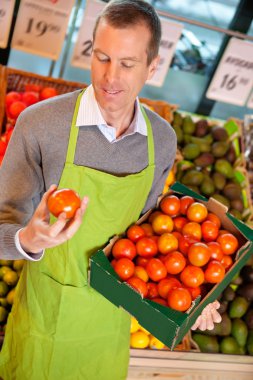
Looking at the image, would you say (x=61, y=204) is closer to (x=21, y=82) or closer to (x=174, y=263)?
(x=174, y=263)

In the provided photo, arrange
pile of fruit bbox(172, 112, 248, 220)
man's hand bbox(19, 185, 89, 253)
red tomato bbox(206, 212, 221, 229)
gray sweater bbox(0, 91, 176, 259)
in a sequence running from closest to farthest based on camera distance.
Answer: man's hand bbox(19, 185, 89, 253)
gray sweater bbox(0, 91, 176, 259)
red tomato bbox(206, 212, 221, 229)
pile of fruit bbox(172, 112, 248, 220)

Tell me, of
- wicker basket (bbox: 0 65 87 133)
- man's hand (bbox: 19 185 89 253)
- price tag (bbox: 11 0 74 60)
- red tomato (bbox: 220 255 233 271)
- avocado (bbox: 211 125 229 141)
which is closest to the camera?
man's hand (bbox: 19 185 89 253)

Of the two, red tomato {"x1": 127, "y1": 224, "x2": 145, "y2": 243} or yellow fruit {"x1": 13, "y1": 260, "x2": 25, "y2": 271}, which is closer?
red tomato {"x1": 127, "y1": 224, "x2": 145, "y2": 243}

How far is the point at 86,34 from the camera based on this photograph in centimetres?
276

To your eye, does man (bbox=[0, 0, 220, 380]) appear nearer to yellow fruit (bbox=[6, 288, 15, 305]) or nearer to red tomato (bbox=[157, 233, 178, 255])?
red tomato (bbox=[157, 233, 178, 255])

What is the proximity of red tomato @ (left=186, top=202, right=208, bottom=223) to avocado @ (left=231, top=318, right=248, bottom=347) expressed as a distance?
1.19 meters

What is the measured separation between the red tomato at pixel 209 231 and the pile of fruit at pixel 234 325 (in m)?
1.04

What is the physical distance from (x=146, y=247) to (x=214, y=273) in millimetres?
310

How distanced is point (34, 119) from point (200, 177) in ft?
6.20

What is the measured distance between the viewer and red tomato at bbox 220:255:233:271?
1.92 m

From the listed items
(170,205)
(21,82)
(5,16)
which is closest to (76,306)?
(170,205)

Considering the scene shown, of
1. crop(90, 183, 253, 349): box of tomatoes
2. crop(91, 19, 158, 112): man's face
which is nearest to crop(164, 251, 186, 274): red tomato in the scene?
crop(90, 183, 253, 349): box of tomatoes

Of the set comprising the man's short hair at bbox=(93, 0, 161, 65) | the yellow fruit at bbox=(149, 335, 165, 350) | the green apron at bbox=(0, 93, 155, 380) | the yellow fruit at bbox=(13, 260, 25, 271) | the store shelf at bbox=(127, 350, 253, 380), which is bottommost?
the store shelf at bbox=(127, 350, 253, 380)

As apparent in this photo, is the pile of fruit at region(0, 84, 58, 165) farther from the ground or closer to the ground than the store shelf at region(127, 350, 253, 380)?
farther from the ground
